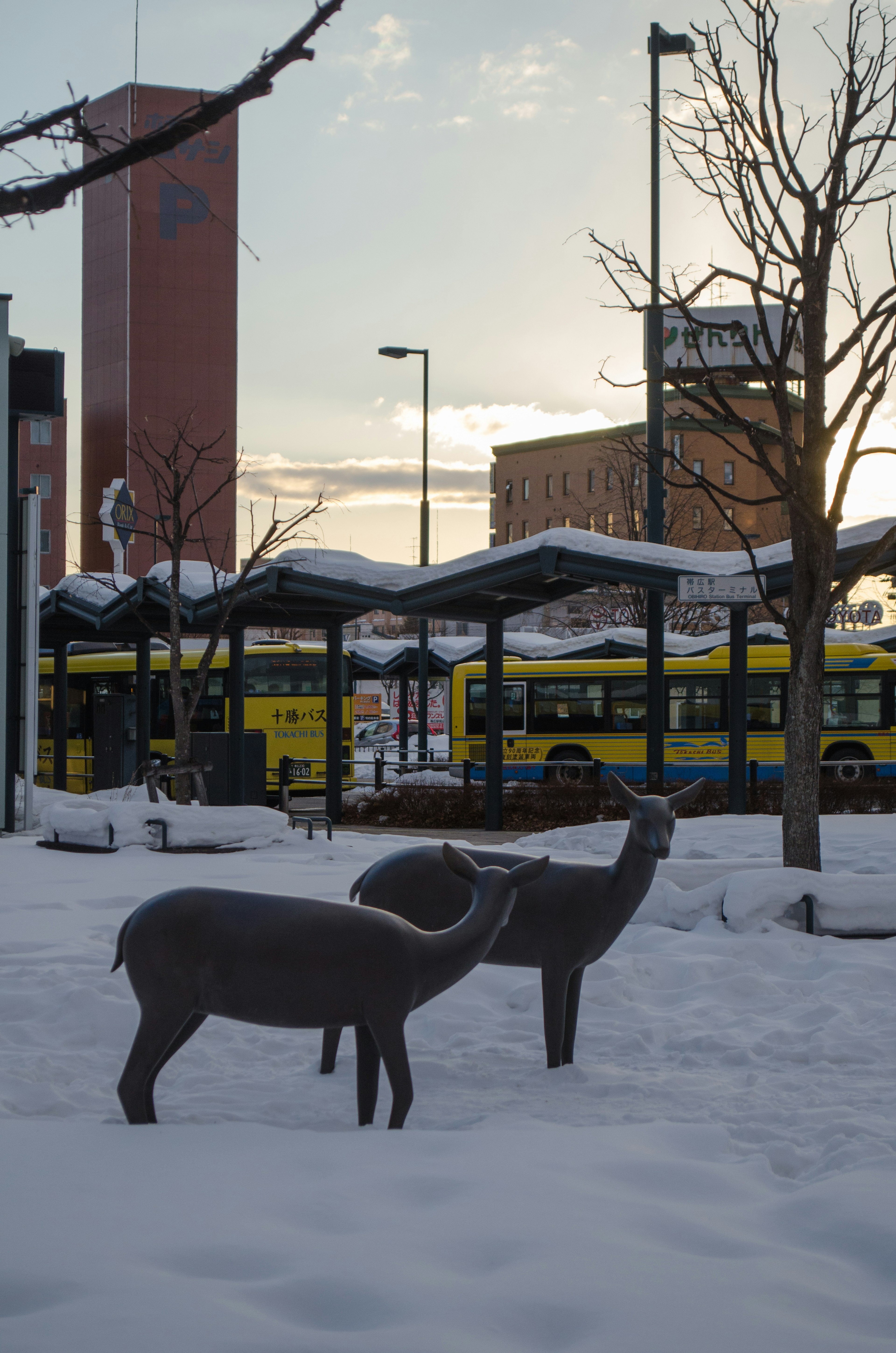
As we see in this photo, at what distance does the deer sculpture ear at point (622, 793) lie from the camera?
5.23 meters

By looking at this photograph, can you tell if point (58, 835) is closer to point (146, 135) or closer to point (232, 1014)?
point (232, 1014)

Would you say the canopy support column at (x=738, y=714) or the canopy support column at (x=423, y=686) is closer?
Answer: the canopy support column at (x=738, y=714)

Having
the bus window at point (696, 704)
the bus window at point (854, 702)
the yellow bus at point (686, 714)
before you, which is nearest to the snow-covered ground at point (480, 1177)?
the yellow bus at point (686, 714)

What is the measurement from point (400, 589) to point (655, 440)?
395 centimetres

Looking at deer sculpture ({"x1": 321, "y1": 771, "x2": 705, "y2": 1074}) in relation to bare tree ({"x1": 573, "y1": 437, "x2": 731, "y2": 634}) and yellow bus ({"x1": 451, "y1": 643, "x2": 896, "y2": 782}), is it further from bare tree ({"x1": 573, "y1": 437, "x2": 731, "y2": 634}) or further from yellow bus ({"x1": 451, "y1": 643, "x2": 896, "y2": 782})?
yellow bus ({"x1": 451, "y1": 643, "x2": 896, "y2": 782})

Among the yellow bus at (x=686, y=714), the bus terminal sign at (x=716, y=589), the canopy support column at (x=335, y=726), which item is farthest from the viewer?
the yellow bus at (x=686, y=714)

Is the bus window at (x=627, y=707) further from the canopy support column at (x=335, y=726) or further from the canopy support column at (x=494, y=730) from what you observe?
the canopy support column at (x=494, y=730)

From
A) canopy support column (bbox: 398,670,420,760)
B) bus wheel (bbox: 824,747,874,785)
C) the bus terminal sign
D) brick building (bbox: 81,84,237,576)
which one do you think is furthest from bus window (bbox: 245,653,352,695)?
brick building (bbox: 81,84,237,576)

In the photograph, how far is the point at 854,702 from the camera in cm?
2583

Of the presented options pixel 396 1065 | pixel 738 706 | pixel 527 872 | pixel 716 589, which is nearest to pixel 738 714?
pixel 738 706

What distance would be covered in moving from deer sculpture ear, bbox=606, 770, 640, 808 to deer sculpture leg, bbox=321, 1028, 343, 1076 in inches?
60.9

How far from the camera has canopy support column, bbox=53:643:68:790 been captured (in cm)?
2222

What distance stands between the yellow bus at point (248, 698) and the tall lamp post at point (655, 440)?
35.9 ft

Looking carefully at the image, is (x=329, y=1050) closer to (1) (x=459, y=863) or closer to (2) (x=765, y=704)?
(1) (x=459, y=863)
